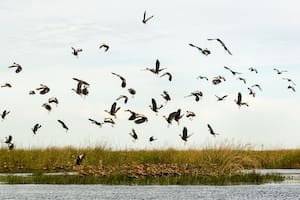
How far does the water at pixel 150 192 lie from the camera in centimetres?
3070

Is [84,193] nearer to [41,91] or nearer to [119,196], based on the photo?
[119,196]

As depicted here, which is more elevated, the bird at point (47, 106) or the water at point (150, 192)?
the bird at point (47, 106)

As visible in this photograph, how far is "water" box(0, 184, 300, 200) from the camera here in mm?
30703

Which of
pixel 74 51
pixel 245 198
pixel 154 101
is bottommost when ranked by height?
pixel 245 198

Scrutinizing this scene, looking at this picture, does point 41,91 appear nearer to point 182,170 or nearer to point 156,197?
point 156,197

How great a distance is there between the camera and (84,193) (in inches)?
1282

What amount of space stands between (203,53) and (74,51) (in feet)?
17.1

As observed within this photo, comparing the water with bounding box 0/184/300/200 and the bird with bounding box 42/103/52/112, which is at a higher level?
the bird with bounding box 42/103/52/112

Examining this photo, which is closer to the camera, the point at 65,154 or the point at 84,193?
the point at 84,193

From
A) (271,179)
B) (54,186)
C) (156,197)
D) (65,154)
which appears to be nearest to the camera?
(156,197)

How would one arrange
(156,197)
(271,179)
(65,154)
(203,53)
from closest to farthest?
(203,53) < (156,197) < (271,179) < (65,154)

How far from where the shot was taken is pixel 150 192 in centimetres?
3269

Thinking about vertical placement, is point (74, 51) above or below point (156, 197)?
Result: above

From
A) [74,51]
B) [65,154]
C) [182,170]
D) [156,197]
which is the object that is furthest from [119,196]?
[65,154]
